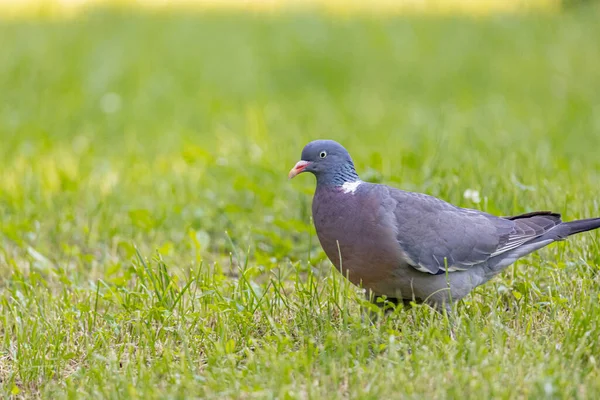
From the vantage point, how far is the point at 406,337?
3334 mm

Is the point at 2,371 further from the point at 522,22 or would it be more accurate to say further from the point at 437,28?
the point at 522,22

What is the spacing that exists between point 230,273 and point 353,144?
8.11ft

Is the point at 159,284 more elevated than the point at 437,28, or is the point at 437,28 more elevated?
the point at 437,28

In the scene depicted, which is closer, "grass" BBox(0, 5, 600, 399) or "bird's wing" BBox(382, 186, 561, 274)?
"grass" BBox(0, 5, 600, 399)

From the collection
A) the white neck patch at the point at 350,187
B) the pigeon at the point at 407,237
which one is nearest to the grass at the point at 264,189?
the pigeon at the point at 407,237

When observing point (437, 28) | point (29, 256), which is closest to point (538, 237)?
point (29, 256)

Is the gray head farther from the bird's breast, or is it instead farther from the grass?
the grass

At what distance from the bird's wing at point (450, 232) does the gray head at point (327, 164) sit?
0.20 m

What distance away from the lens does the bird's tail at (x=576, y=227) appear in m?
3.79

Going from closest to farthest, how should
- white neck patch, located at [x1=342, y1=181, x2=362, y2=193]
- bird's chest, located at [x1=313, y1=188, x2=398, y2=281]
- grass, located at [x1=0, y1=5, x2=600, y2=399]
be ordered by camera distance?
grass, located at [x1=0, y1=5, x2=600, y2=399] < bird's chest, located at [x1=313, y1=188, x2=398, y2=281] < white neck patch, located at [x1=342, y1=181, x2=362, y2=193]

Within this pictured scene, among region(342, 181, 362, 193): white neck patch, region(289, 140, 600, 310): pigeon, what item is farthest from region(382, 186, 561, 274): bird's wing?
region(342, 181, 362, 193): white neck patch

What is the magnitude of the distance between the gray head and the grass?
1.23 feet

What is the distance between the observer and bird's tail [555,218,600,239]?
3.79 metres

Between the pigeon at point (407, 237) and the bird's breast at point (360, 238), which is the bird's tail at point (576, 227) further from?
Result: the bird's breast at point (360, 238)
